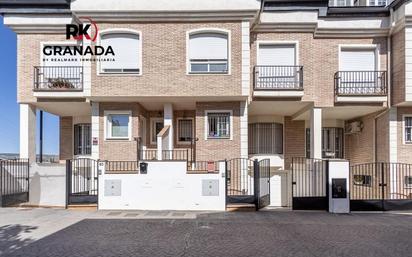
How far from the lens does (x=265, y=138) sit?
674 inches

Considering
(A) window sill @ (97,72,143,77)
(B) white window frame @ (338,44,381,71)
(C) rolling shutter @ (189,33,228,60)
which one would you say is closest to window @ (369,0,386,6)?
(B) white window frame @ (338,44,381,71)

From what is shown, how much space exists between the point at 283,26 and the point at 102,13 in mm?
7602

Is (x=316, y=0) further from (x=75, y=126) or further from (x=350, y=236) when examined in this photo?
(x=75, y=126)

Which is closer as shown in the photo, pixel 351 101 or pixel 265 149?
pixel 351 101

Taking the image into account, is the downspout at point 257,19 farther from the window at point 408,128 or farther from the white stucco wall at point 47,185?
the white stucco wall at point 47,185

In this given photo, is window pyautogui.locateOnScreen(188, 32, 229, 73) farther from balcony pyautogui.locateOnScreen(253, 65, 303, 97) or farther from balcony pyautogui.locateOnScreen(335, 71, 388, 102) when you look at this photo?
balcony pyautogui.locateOnScreen(335, 71, 388, 102)

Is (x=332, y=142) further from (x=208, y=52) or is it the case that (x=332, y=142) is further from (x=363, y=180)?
(x=208, y=52)

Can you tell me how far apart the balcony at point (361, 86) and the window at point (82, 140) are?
40.9 feet

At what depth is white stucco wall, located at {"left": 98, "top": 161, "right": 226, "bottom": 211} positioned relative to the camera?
38.1 feet

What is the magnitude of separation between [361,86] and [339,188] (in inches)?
231

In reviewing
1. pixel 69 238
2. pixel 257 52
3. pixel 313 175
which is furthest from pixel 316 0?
pixel 69 238

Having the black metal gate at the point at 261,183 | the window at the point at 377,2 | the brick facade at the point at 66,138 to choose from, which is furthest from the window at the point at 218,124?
the window at the point at 377,2

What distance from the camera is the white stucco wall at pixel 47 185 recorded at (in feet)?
41.1

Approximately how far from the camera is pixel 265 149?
1706 centimetres
